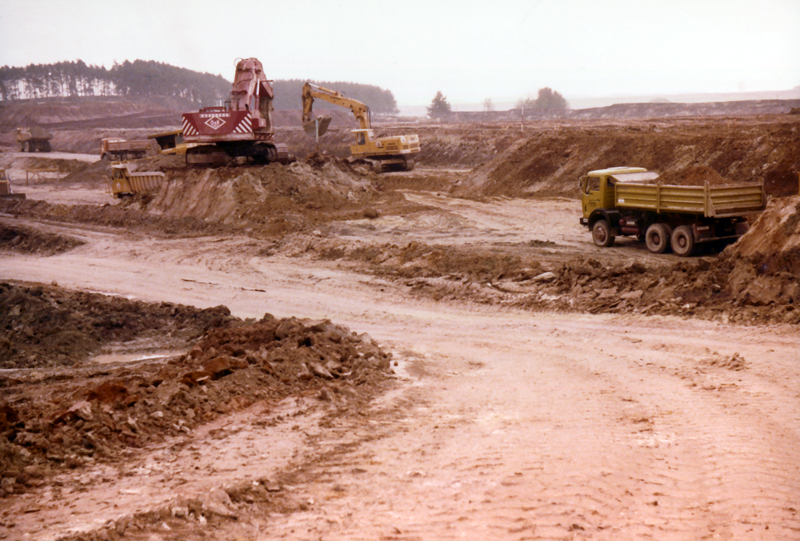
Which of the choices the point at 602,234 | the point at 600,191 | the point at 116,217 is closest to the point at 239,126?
the point at 116,217

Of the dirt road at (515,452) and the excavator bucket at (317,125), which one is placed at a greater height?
the excavator bucket at (317,125)

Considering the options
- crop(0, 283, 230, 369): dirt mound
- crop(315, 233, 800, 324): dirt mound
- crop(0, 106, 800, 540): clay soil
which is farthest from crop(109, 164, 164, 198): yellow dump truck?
crop(315, 233, 800, 324): dirt mound

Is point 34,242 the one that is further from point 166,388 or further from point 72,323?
point 166,388

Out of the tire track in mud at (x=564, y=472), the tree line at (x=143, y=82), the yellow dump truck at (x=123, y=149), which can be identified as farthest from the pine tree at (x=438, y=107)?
the tire track in mud at (x=564, y=472)

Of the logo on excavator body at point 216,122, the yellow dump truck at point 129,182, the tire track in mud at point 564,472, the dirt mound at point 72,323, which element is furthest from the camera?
the yellow dump truck at point 129,182

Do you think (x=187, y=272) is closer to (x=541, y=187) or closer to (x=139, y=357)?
(x=139, y=357)

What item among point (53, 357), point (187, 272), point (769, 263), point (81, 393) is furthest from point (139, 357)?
point (769, 263)

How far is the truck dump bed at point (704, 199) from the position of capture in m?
15.5

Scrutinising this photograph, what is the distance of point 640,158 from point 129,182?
2367 cm

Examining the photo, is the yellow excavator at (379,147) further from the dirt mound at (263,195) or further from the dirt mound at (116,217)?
the dirt mound at (116,217)

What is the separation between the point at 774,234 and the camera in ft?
43.4

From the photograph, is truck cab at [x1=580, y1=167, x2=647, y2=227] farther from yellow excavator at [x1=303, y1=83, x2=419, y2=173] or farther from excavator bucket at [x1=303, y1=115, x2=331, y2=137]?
yellow excavator at [x1=303, y1=83, x2=419, y2=173]

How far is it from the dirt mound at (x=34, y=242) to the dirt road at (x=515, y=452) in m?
14.7

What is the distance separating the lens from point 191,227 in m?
24.6
